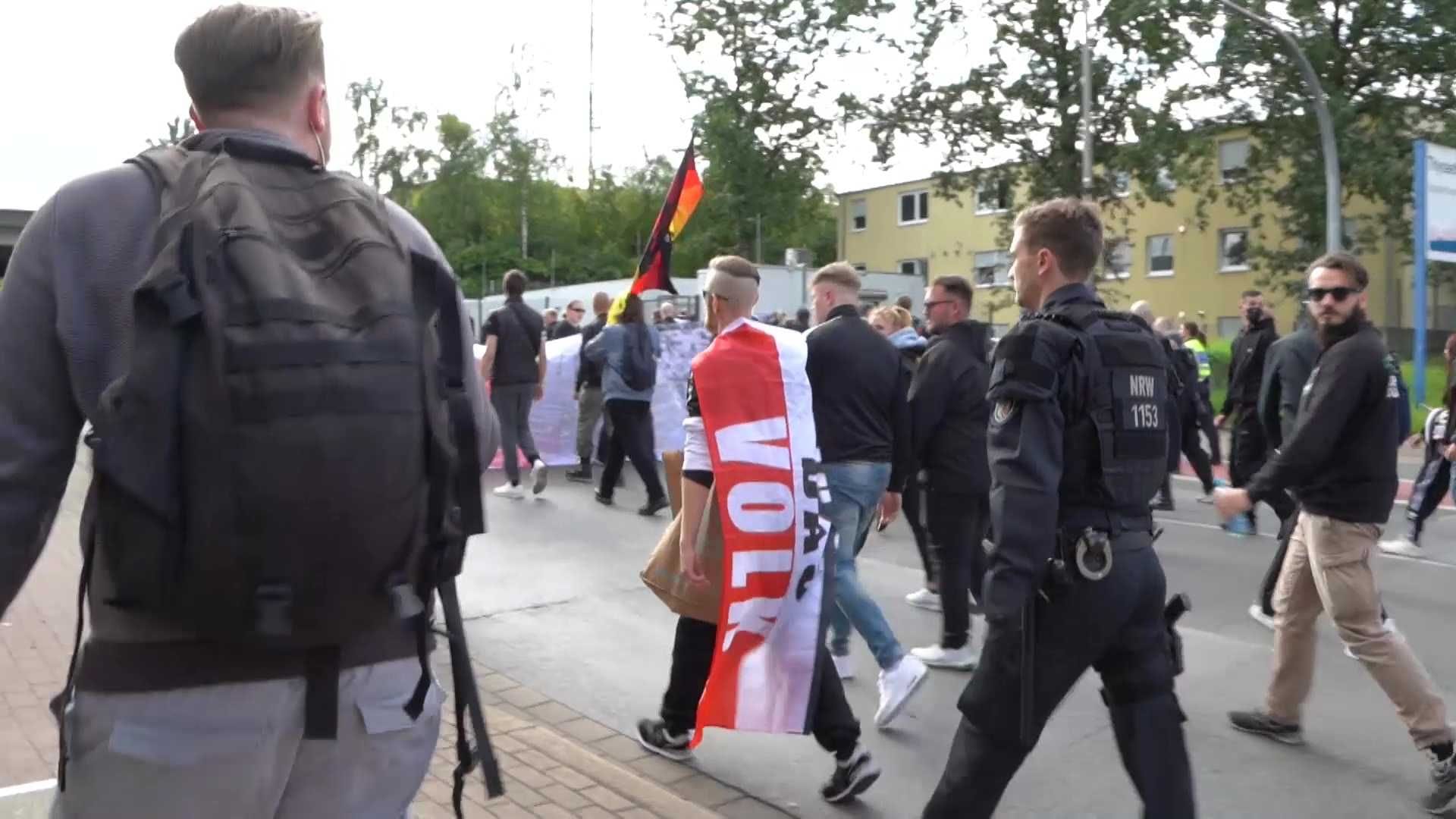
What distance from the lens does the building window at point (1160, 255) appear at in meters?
46.7

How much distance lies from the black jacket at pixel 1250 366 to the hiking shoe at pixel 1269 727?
5058 millimetres

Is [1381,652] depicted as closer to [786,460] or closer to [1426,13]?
[786,460]

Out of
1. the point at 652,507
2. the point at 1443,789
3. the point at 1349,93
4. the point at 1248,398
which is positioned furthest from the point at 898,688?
the point at 1349,93

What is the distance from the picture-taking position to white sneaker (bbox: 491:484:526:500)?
11.7 m

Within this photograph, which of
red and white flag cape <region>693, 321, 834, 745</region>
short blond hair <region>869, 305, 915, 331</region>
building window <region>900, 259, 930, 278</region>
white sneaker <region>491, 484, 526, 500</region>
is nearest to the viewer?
red and white flag cape <region>693, 321, 834, 745</region>

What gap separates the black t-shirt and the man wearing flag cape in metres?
7.06

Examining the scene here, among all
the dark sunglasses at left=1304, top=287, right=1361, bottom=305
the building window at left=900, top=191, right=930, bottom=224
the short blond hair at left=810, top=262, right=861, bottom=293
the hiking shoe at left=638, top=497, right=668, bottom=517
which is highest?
the building window at left=900, top=191, right=930, bottom=224

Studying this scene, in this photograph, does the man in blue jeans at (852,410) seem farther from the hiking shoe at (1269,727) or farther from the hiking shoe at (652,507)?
the hiking shoe at (652,507)

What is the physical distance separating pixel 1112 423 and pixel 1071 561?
356 millimetres

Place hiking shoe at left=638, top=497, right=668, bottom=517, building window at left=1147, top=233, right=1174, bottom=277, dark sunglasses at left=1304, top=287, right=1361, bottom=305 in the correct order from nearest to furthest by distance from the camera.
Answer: dark sunglasses at left=1304, top=287, right=1361, bottom=305 → hiking shoe at left=638, top=497, right=668, bottom=517 → building window at left=1147, top=233, right=1174, bottom=277

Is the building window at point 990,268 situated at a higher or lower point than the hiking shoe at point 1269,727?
higher

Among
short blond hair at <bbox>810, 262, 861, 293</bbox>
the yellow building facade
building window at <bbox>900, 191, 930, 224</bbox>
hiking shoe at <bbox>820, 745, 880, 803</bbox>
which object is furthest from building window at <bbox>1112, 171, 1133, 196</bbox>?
hiking shoe at <bbox>820, 745, 880, 803</bbox>

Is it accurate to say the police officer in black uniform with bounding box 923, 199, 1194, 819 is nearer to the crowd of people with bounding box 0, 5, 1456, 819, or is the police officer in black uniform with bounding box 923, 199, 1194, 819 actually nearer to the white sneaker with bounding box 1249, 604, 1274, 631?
the crowd of people with bounding box 0, 5, 1456, 819

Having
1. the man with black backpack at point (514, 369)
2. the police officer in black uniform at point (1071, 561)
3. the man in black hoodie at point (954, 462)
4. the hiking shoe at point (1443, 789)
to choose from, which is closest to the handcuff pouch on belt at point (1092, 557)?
the police officer in black uniform at point (1071, 561)
